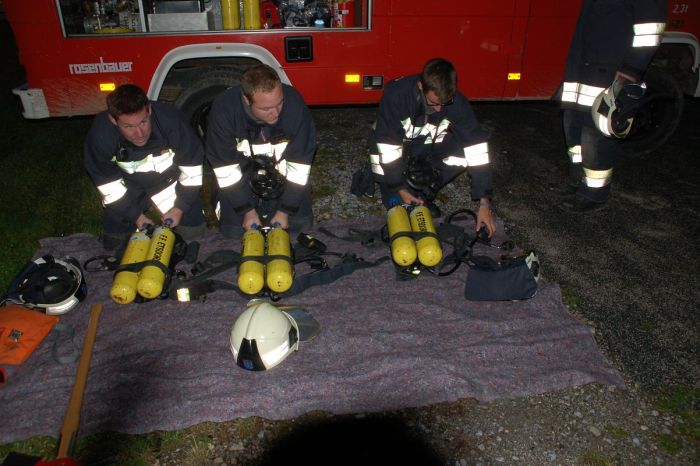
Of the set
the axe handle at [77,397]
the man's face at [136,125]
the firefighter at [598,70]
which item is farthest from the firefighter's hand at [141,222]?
the firefighter at [598,70]

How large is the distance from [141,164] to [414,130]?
251cm

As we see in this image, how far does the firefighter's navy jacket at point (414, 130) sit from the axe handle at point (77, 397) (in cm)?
279

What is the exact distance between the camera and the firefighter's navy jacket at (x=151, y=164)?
4.09 metres

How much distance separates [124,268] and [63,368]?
797 millimetres

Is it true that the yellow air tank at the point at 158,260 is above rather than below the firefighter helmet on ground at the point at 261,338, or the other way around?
above

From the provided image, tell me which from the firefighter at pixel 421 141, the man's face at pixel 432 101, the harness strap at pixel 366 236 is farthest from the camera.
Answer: the harness strap at pixel 366 236

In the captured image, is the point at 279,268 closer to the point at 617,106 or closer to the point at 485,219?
the point at 485,219

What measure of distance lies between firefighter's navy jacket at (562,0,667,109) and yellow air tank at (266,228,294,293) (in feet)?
11.0

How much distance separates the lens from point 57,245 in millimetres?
4625

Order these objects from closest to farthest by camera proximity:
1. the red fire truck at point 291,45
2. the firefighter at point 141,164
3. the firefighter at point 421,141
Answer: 1. the firefighter at point 141,164
2. the firefighter at point 421,141
3. the red fire truck at point 291,45

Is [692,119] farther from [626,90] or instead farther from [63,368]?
[63,368]

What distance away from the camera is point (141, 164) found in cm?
429

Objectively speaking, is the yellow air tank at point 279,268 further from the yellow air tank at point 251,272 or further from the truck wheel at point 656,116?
the truck wheel at point 656,116

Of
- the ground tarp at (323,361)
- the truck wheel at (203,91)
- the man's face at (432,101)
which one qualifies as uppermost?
the man's face at (432,101)
